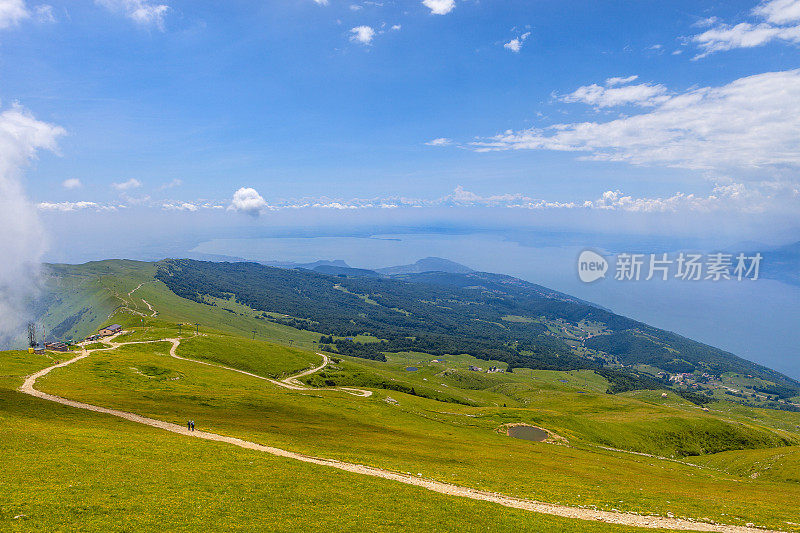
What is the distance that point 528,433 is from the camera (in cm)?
9075

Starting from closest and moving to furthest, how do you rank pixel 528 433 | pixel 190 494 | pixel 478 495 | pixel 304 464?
1. pixel 190 494
2. pixel 478 495
3. pixel 304 464
4. pixel 528 433

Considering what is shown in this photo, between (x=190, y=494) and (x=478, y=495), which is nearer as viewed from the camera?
(x=190, y=494)

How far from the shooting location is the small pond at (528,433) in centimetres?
8756

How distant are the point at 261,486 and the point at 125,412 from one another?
38423mm

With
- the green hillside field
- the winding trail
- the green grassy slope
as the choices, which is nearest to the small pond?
the green hillside field

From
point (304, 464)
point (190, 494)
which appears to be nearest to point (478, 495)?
point (304, 464)

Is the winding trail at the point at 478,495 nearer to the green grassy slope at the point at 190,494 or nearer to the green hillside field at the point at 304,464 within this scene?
the green hillside field at the point at 304,464

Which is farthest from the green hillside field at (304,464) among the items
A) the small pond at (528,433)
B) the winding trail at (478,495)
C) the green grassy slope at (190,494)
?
the small pond at (528,433)

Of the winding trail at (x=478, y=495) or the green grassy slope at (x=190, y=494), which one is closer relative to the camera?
the green grassy slope at (x=190, y=494)

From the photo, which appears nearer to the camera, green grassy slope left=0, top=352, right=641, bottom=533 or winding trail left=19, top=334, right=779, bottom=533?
green grassy slope left=0, top=352, right=641, bottom=533

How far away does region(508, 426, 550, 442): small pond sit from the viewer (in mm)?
87562

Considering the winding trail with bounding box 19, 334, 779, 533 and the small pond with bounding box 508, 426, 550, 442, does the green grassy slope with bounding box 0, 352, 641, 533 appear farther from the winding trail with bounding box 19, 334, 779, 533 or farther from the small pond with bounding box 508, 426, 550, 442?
the small pond with bounding box 508, 426, 550, 442

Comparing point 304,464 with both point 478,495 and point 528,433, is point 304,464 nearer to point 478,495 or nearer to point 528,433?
point 478,495

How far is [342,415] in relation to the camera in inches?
3093
